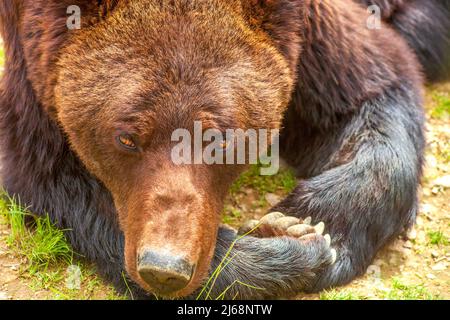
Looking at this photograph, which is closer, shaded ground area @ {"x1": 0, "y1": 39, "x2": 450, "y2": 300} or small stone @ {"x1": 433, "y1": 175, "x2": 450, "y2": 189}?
shaded ground area @ {"x1": 0, "y1": 39, "x2": 450, "y2": 300}

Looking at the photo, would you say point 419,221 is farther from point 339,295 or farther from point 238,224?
point 238,224

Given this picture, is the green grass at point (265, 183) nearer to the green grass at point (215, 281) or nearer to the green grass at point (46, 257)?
the green grass at point (215, 281)

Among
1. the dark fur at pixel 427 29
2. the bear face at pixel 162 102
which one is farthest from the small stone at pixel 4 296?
the dark fur at pixel 427 29

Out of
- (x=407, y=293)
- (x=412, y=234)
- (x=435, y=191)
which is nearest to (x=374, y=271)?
(x=407, y=293)

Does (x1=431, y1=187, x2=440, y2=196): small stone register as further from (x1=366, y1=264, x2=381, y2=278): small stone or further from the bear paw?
the bear paw

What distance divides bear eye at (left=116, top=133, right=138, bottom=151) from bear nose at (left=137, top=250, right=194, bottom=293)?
0.61 metres

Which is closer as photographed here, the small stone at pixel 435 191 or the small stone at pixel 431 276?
the small stone at pixel 431 276

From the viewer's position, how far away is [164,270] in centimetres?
413

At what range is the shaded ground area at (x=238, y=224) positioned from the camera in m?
5.19

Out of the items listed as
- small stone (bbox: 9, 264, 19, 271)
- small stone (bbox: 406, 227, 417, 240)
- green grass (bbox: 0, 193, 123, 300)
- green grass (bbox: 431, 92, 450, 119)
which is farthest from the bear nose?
green grass (bbox: 431, 92, 450, 119)

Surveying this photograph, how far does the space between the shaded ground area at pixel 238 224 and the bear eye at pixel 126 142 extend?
45.7 inches

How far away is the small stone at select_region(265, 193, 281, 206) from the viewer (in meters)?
6.19

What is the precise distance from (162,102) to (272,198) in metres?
2.10

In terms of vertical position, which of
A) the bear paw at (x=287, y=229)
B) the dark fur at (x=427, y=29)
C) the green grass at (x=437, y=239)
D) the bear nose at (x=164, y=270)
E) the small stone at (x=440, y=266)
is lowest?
the small stone at (x=440, y=266)
